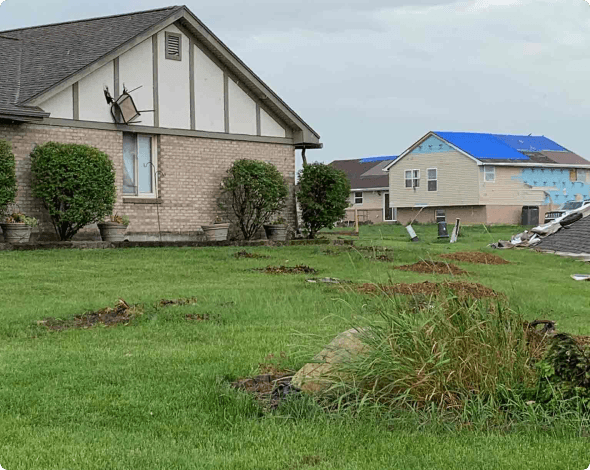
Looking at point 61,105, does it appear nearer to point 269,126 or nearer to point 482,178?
point 269,126

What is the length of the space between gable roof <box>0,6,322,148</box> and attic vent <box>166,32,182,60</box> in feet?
Result: 1.26

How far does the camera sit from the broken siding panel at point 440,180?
50188 mm

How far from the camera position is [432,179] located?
52.7m

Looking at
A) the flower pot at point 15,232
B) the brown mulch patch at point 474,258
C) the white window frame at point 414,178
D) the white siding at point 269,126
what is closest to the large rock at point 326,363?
the brown mulch patch at point 474,258

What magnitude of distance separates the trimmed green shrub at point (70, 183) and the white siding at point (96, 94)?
1254 millimetres

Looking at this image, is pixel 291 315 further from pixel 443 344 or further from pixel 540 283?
pixel 540 283

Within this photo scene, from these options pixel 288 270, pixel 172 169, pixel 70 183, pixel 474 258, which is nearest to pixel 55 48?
pixel 172 169

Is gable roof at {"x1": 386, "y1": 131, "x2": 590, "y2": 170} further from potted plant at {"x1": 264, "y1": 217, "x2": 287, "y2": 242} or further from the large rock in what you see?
the large rock

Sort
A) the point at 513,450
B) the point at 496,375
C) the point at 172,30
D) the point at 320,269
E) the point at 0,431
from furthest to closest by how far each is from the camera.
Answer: the point at 172,30
the point at 320,269
the point at 496,375
the point at 0,431
the point at 513,450

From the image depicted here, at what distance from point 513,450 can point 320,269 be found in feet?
37.1

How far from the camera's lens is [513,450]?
5117mm

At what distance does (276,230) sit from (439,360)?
17877 millimetres

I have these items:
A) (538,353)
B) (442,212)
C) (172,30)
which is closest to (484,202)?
(442,212)

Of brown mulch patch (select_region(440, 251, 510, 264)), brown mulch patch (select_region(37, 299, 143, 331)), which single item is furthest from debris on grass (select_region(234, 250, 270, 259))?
brown mulch patch (select_region(37, 299, 143, 331))
